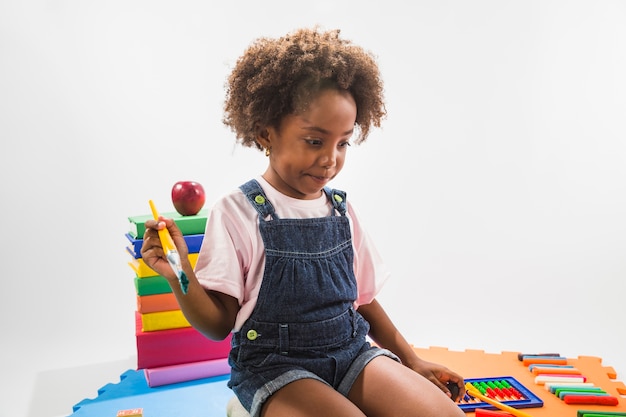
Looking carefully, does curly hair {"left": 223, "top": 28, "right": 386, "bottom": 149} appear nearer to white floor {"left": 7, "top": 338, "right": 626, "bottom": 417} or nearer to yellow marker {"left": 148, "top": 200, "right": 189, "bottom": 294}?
yellow marker {"left": 148, "top": 200, "right": 189, "bottom": 294}

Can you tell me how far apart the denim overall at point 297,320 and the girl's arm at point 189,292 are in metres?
0.06

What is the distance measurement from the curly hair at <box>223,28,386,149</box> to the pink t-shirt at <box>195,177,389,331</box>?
134mm

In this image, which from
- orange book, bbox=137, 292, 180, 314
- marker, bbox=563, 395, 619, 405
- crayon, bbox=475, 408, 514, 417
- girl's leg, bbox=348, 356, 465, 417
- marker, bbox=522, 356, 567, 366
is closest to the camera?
girl's leg, bbox=348, 356, 465, 417

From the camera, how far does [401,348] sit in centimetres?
144

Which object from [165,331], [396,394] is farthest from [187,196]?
[396,394]

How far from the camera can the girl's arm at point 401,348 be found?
4.57ft

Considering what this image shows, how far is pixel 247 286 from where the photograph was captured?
1.28 meters

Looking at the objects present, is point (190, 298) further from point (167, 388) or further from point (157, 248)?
Result: point (167, 388)

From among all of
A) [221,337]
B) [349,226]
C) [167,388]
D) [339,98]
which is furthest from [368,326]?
[167,388]

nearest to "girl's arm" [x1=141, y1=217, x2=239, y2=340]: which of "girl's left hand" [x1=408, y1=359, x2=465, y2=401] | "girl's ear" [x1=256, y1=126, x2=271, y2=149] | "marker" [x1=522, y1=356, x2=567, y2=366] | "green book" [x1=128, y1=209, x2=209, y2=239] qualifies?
"girl's ear" [x1=256, y1=126, x2=271, y2=149]

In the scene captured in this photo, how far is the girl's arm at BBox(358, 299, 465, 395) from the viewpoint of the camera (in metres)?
1.39

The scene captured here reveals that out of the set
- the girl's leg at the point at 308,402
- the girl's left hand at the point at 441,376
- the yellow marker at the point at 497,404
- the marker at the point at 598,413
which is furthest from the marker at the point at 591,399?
the girl's leg at the point at 308,402

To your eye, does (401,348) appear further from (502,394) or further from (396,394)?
(502,394)

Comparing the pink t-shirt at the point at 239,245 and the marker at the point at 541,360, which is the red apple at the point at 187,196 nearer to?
the pink t-shirt at the point at 239,245
